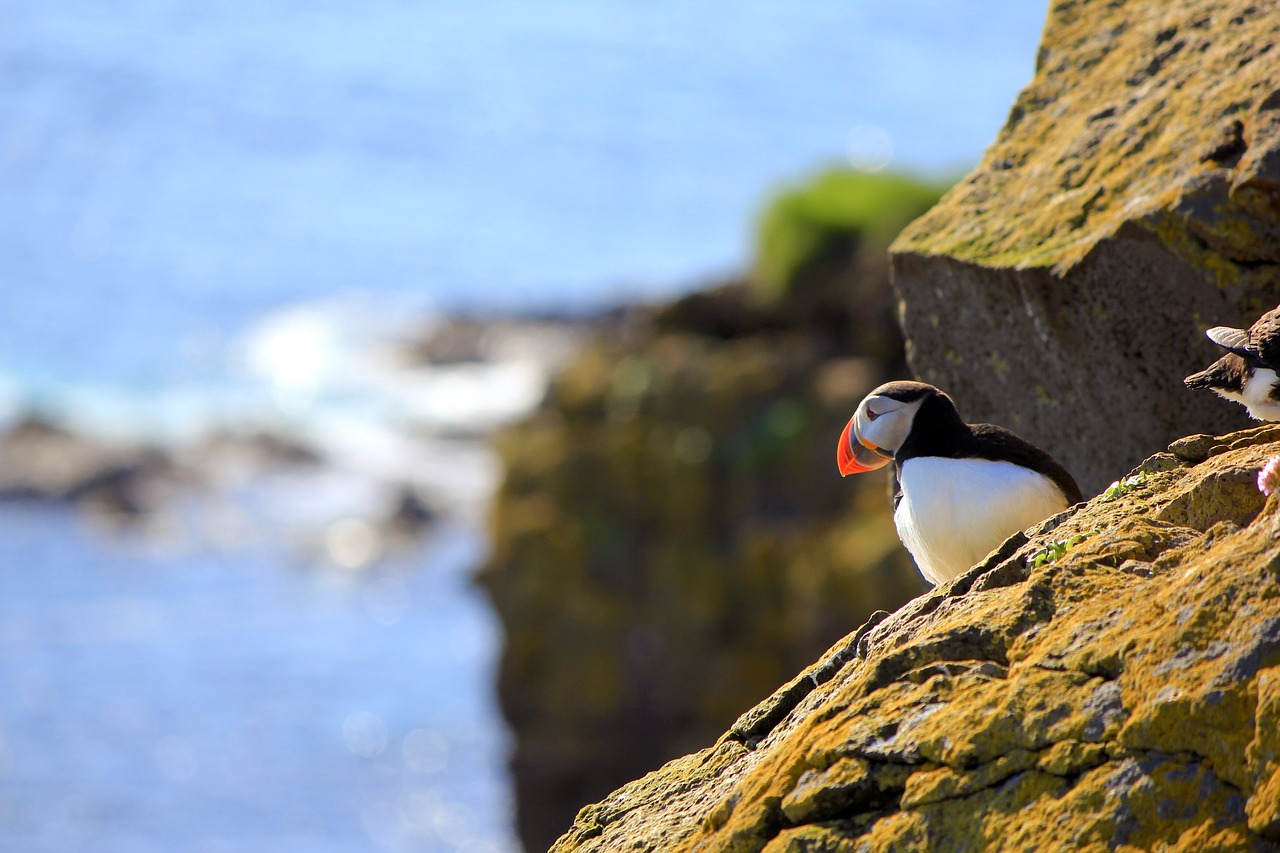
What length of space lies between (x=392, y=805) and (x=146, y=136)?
80.7 feet

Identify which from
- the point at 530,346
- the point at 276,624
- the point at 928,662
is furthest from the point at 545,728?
the point at 530,346

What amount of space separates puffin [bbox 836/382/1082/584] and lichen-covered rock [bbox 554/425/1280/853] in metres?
0.45

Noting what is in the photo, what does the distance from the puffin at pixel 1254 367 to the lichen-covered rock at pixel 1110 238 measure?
720mm

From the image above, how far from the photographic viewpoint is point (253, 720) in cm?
1530

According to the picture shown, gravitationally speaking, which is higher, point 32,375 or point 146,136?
point 146,136

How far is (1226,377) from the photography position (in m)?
3.68

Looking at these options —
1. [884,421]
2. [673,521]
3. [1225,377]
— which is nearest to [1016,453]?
[884,421]

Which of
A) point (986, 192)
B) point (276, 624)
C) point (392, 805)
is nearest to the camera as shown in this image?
point (986, 192)

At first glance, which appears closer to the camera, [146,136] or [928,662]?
[928,662]

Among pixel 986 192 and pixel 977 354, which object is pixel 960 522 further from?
pixel 986 192

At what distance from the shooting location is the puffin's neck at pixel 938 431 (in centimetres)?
412

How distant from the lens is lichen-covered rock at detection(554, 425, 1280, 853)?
8.59 ft

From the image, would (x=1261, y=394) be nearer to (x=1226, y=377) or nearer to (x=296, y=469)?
(x=1226, y=377)

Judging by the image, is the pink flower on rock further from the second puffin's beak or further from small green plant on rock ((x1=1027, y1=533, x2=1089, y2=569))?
the second puffin's beak
